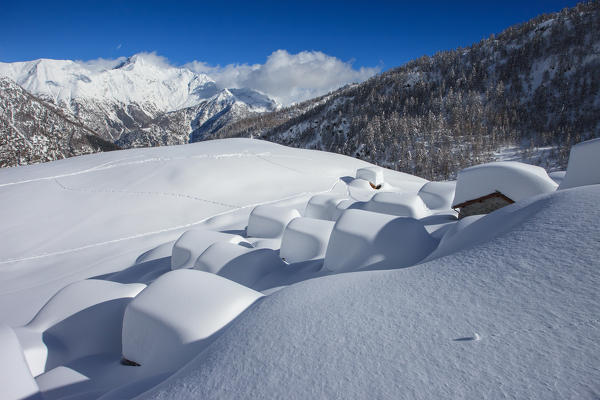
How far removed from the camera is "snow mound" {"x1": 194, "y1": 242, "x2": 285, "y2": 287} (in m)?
4.83

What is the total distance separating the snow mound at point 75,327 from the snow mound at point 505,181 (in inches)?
307

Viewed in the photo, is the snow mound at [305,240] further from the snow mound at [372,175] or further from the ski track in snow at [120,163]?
the ski track in snow at [120,163]

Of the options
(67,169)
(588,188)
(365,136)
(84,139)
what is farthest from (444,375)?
(84,139)

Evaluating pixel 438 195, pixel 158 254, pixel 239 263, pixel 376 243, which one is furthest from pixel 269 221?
pixel 438 195

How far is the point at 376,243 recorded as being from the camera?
414cm

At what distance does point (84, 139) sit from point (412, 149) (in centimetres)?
12417

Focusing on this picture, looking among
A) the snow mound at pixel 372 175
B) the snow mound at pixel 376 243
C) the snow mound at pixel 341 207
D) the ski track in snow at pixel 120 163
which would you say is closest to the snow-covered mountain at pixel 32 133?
the ski track in snow at pixel 120 163

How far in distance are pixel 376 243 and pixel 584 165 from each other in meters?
4.60

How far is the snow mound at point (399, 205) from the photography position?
26.1 ft

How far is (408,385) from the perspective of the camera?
134 centimetres

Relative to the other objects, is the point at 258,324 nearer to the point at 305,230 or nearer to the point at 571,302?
the point at 571,302

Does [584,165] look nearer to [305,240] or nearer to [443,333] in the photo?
[305,240]

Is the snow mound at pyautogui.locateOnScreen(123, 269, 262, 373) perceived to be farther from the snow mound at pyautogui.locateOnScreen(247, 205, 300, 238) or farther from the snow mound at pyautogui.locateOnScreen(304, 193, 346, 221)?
the snow mound at pyautogui.locateOnScreen(304, 193, 346, 221)

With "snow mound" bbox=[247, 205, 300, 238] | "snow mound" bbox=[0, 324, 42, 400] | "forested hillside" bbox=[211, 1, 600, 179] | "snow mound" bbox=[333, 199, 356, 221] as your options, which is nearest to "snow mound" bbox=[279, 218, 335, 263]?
"snow mound" bbox=[247, 205, 300, 238]
